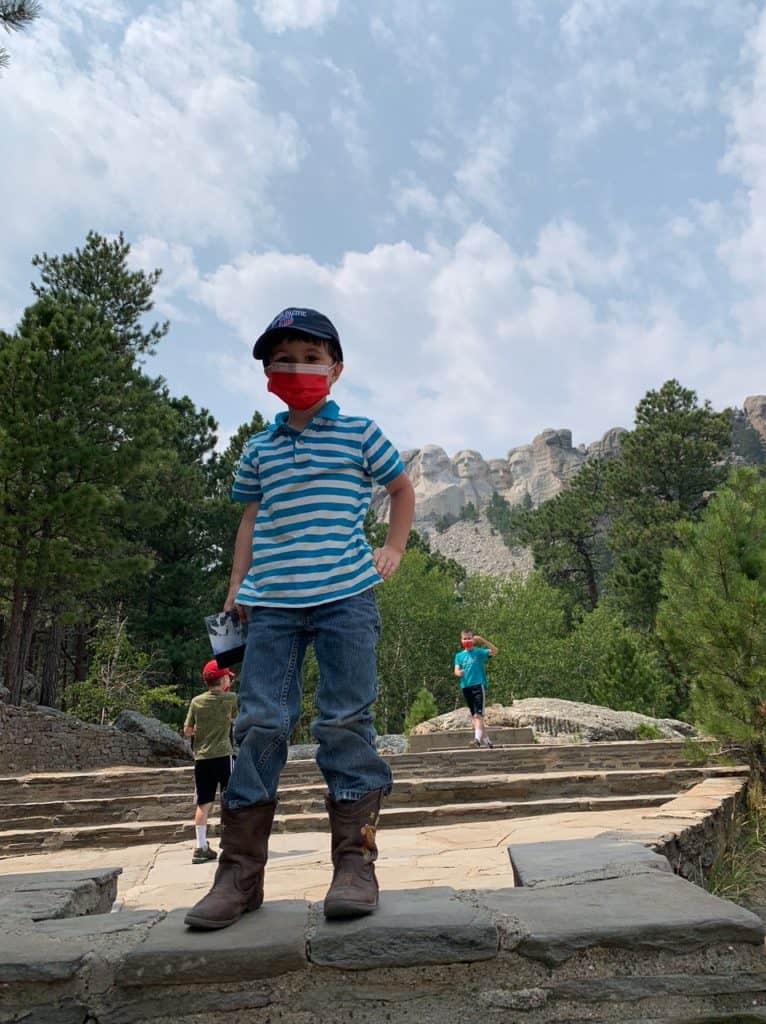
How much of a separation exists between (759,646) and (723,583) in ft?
1.81

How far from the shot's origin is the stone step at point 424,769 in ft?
30.5

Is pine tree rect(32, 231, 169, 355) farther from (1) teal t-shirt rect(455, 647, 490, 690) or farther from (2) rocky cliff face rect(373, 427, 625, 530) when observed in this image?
(2) rocky cliff face rect(373, 427, 625, 530)

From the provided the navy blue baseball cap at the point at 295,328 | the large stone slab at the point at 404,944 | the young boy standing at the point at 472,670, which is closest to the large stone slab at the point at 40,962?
the large stone slab at the point at 404,944

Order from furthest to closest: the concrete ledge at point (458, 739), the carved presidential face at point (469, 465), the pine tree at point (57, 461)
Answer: the carved presidential face at point (469, 465) < the pine tree at point (57, 461) < the concrete ledge at point (458, 739)

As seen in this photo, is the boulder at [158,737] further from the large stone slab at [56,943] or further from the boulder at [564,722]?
the large stone slab at [56,943]

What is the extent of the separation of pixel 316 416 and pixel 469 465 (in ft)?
419

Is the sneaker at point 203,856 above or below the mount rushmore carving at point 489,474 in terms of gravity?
below

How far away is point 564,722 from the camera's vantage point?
15.7 m

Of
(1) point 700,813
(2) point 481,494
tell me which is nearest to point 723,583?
(1) point 700,813

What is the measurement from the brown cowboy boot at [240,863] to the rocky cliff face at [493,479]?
86842 mm

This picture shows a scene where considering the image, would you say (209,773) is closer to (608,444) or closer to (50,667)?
(50,667)

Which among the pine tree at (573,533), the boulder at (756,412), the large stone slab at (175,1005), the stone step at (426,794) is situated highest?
the boulder at (756,412)

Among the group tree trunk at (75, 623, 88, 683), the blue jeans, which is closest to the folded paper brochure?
the blue jeans

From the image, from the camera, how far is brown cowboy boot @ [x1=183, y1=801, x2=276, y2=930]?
1.74 meters
